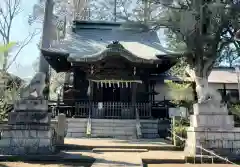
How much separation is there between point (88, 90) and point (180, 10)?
7.75 meters

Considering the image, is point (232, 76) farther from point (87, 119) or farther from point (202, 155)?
point (202, 155)

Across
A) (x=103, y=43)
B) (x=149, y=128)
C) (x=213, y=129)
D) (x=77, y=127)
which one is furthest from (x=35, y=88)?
(x=103, y=43)

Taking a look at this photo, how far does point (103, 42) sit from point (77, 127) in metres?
8.84

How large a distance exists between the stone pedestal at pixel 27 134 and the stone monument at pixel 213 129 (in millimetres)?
4195

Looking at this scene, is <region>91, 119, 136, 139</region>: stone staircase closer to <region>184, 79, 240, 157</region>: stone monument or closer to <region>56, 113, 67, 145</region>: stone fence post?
<region>56, 113, 67, 145</region>: stone fence post

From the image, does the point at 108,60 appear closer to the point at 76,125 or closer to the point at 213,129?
the point at 76,125

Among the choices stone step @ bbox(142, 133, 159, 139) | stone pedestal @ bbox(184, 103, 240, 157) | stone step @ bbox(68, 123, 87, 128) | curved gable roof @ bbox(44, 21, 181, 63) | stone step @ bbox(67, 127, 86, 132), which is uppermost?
curved gable roof @ bbox(44, 21, 181, 63)

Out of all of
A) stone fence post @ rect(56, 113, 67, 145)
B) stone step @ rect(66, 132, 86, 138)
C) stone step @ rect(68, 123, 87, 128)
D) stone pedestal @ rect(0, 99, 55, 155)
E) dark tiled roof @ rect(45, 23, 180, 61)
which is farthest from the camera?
dark tiled roof @ rect(45, 23, 180, 61)

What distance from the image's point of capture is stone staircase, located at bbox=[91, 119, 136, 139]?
12.7 m

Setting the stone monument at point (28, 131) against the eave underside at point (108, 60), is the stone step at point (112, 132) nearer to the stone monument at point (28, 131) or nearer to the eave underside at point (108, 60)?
the eave underside at point (108, 60)

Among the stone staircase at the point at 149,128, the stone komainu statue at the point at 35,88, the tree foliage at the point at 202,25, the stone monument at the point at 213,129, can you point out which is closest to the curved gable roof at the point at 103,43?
the tree foliage at the point at 202,25

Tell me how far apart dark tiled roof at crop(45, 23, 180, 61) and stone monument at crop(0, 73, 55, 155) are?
7757 millimetres

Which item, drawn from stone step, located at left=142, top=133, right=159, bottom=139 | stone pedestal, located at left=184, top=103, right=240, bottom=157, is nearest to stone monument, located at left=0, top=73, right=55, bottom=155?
stone pedestal, located at left=184, top=103, right=240, bottom=157

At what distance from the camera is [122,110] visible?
49.4 feet
